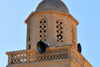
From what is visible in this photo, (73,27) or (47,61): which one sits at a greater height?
(73,27)

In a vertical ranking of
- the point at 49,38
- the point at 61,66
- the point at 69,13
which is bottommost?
the point at 61,66

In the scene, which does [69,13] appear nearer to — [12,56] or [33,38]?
[33,38]

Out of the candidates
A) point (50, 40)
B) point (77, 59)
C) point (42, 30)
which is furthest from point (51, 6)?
point (77, 59)

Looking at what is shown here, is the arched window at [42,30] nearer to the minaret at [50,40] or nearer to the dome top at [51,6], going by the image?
the minaret at [50,40]

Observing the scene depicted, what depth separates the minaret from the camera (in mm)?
17375

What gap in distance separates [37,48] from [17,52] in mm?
1079

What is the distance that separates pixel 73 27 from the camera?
1919 cm

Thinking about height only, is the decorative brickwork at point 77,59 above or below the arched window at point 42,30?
below

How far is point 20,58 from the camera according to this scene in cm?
1794

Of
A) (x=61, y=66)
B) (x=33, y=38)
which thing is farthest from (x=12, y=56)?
(x=61, y=66)

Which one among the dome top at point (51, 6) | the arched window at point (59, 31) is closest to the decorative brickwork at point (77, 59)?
the arched window at point (59, 31)

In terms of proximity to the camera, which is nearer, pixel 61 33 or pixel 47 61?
pixel 47 61

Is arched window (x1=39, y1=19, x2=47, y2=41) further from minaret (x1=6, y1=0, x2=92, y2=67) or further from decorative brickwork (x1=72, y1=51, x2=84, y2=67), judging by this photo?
decorative brickwork (x1=72, y1=51, x2=84, y2=67)

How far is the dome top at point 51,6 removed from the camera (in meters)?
19.1
